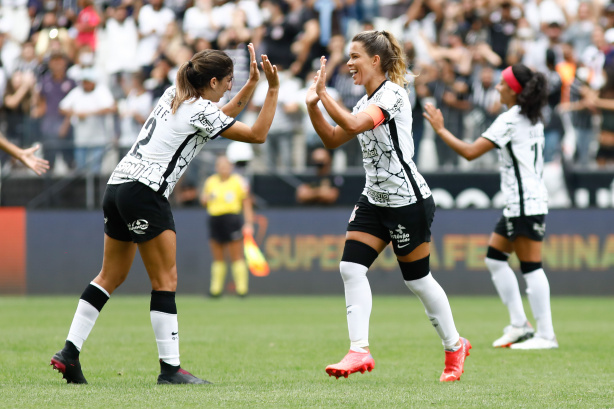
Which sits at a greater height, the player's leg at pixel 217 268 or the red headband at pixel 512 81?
the red headband at pixel 512 81

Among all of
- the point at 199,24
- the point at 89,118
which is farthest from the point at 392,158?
the point at 199,24

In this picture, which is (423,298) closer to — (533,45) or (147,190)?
(147,190)

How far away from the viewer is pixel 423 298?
6.22 metres

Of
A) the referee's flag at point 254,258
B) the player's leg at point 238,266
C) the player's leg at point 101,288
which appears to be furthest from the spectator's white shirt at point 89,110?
the player's leg at point 101,288

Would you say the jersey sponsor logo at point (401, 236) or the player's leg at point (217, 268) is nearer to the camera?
the jersey sponsor logo at point (401, 236)

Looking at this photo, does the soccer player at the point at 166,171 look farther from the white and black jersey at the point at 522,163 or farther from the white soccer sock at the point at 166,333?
the white and black jersey at the point at 522,163

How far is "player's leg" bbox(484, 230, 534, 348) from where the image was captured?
8.46 metres

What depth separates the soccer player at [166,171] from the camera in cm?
578

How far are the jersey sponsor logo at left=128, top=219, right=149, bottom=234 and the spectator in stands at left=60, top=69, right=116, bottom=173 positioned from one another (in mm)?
9859

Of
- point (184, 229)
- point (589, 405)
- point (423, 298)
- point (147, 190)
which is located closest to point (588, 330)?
point (423, 298)

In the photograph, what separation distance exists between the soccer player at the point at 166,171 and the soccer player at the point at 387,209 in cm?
71

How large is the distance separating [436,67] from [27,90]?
7655 millimetres

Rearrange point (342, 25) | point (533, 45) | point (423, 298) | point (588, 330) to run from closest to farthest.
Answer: point (423, 298) < point (588, 330) < point (533, 45) < point (342, 25)

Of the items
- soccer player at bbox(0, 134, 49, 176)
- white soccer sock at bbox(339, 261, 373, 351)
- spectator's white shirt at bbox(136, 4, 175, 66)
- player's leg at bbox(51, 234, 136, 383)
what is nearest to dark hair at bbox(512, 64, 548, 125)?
white soccer sock at bbox(339, 261, 373, 351)
